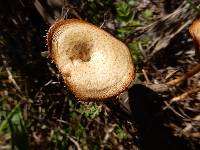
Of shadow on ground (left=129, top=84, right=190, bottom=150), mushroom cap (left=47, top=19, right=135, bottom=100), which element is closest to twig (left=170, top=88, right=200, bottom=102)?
shadow on ground (left=129, top=84, right=190, bottom=150)

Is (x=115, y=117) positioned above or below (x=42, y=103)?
below

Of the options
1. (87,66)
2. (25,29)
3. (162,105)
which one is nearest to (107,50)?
(87,66)

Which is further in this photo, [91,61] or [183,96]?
[183,96]

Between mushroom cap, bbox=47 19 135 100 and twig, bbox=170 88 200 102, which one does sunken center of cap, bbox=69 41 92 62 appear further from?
twig, bbox=170 88 200 102

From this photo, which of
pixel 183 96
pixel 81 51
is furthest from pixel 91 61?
pixel 183 96

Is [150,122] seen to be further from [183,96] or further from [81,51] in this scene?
[81,51]

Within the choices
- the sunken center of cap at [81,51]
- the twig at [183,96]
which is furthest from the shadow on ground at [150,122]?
the sunken center of cap at [81,51]

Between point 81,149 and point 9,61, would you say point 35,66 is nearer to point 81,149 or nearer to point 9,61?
point 9,61

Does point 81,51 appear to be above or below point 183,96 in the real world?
above
